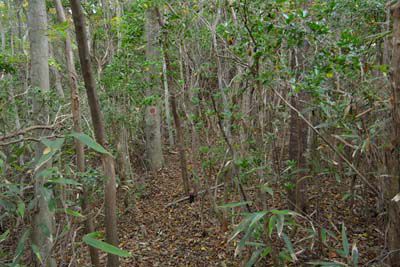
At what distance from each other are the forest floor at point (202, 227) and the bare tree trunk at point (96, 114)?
1599mm

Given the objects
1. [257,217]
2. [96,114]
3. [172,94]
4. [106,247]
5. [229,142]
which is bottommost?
[257,217]

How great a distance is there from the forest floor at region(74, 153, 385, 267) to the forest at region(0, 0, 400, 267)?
0.09ft

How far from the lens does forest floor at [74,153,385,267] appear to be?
3939mm

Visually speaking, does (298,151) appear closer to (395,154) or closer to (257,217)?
(395,154)

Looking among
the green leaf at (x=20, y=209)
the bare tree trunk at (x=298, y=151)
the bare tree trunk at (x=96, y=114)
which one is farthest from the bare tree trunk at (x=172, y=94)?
the green leaf at (x=20, y=209)

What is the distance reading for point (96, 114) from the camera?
243 cm

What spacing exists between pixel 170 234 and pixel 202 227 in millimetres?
647

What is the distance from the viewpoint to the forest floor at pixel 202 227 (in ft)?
12.9

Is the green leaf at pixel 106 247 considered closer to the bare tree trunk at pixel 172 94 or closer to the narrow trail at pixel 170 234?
the narrow trail at pixel 170 234

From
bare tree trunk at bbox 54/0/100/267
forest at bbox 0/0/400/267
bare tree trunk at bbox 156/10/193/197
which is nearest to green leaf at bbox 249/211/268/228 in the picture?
forest at bbox 0/0/400/267

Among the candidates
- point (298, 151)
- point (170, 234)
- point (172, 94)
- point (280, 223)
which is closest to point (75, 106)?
point (280, 223)

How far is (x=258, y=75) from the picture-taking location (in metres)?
3.06

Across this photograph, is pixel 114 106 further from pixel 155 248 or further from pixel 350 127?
pixel 350 127

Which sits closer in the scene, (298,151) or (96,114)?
(96,114)
